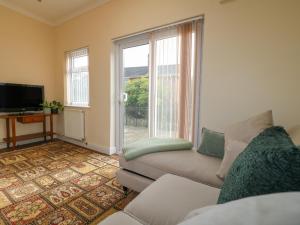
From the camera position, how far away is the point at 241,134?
1562 millimetres

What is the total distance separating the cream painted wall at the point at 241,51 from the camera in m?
1.79

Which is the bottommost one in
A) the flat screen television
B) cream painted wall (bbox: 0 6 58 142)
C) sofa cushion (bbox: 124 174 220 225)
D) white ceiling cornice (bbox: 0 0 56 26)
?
sofa cushion (bbox: 124 174 220 225)

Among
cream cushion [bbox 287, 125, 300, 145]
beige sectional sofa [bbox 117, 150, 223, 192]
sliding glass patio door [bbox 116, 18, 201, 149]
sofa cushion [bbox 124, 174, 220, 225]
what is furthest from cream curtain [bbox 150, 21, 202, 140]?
sofa cushion [bbox 124, 174, 220, 225]

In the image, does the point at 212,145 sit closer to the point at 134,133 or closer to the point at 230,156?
the point at 230,156

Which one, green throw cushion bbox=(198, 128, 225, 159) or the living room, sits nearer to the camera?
the living room

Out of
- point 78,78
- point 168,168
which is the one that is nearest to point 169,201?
point 168,168

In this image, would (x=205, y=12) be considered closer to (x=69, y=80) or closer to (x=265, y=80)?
(x=265, y=80)

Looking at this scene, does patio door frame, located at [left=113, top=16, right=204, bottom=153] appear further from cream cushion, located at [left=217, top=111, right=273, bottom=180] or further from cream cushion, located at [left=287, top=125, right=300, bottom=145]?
cream cushion, located at [left=287, top=125, right=300, bottom=145]

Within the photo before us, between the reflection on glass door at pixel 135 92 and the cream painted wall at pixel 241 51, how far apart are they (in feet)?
1.41

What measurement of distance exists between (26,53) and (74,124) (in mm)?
1856

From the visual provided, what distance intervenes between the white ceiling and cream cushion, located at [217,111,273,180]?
311cm

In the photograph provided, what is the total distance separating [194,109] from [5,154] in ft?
11.5

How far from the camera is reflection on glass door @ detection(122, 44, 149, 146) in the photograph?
10.0 ft

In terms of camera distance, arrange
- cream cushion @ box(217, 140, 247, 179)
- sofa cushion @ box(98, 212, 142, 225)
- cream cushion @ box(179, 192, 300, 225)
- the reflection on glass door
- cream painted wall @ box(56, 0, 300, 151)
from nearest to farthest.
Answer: cream cushion @ box(179, 192, 300, 225), sofa cushion @ box(98, 212, 142, 225), cream cushion @ box(217, 140, 247, 179), cream painted wall @ box(56, 0, 300, 151), the reflection on glass door
